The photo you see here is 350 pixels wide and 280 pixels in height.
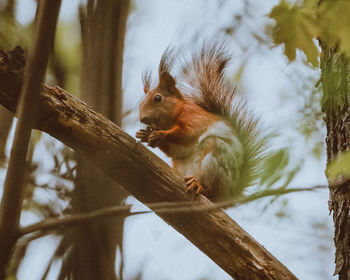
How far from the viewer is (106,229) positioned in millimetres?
1604

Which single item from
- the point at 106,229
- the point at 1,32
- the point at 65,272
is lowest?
the point at 65,272

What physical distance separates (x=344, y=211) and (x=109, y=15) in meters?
1.33

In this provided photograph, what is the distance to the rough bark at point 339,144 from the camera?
1.97 meters

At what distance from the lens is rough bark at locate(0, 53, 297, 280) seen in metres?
1.75

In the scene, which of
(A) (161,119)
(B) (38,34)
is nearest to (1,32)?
(A) (161,119)

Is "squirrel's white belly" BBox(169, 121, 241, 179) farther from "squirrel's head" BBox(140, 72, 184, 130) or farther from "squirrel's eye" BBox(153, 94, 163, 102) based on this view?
"squirrel's eye" BBox(153, 94, 163, 102)

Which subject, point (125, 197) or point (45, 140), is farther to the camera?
point (45, 140)

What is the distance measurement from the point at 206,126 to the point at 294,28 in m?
1.35

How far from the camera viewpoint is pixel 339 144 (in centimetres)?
210

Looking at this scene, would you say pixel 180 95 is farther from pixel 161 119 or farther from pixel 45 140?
pixel 45 140

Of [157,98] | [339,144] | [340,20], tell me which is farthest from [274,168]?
[157,98]

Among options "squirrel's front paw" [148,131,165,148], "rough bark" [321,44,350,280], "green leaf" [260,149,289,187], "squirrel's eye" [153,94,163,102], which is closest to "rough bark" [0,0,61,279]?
"green leaf" [260,149,289,187]

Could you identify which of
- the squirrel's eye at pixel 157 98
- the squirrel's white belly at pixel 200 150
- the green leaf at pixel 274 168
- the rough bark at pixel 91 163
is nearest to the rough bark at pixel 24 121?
the rough bark at pixel 91 163

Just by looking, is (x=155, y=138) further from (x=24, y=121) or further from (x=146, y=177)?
(x=24, y=121)
